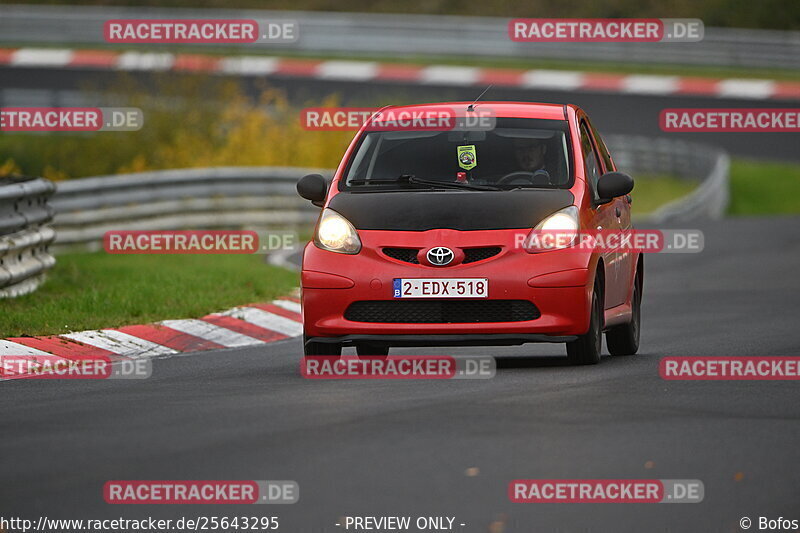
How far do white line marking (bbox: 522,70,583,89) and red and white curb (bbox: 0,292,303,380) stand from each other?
2810cm

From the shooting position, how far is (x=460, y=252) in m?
10.6

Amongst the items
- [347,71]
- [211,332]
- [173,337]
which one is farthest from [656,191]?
[173,337]

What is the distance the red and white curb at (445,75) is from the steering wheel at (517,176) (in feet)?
95.5

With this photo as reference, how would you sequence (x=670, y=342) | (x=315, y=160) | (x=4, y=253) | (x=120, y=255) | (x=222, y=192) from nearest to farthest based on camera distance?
1. (x=670, y=342)
2. (x=4, y=253)
3. (x=120, y=255)
4. (x=222, y=192)
5. (x=315, y=160)

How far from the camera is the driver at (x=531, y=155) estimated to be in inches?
454

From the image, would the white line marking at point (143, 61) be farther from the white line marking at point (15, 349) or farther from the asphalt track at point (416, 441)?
the asphalt track at point (416, 441)

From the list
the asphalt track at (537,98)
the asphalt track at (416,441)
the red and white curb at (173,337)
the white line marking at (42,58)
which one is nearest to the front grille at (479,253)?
the asphalt track at (416,441)

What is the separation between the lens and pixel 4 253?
14234mm

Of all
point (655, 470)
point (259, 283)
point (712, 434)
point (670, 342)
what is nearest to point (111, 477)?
point (655, 470)

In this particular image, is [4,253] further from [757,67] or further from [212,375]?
[757,67]

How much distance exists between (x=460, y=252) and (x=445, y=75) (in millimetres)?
33491

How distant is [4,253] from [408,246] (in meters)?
4.75

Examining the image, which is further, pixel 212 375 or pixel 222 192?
pixel 222 192

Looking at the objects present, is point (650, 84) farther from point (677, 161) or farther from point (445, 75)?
point (677, 161)
